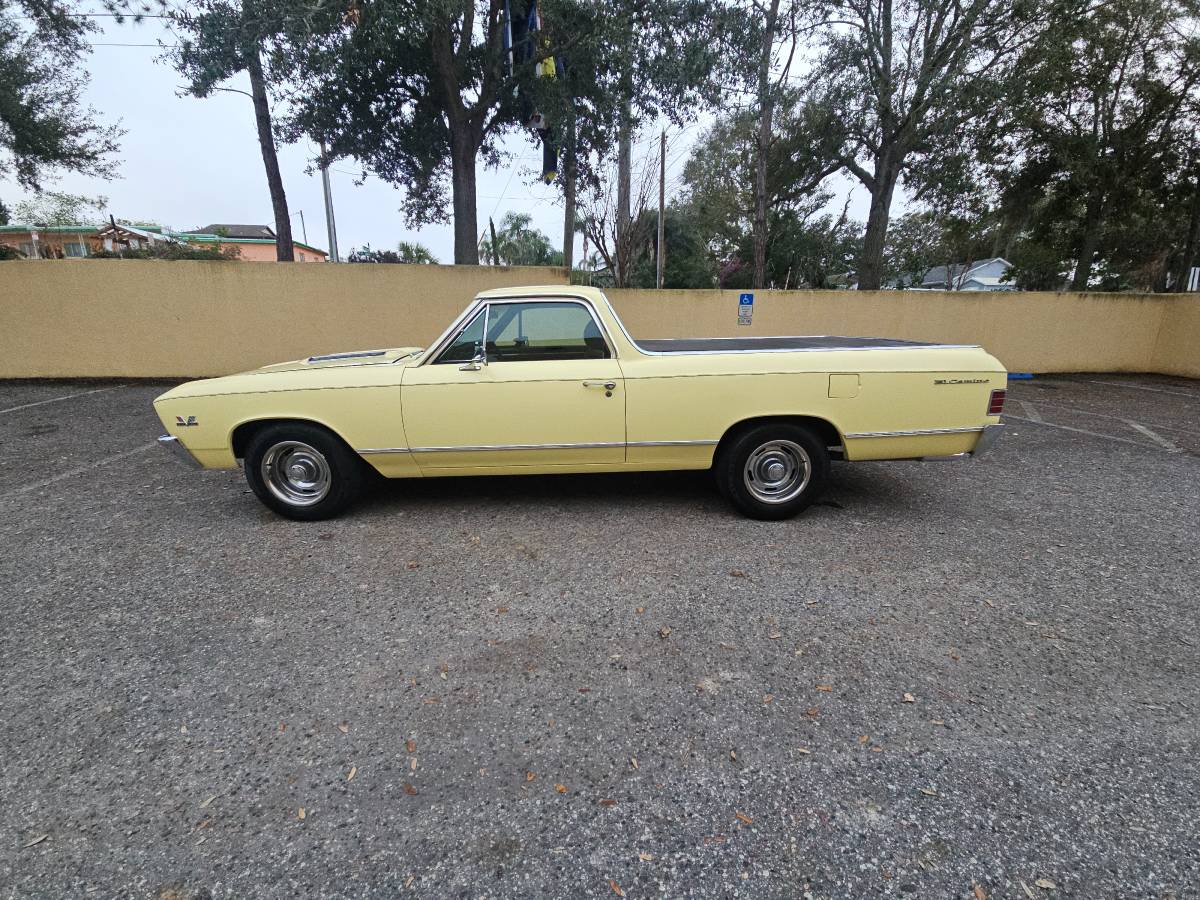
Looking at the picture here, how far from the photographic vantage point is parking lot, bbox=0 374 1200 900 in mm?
1616

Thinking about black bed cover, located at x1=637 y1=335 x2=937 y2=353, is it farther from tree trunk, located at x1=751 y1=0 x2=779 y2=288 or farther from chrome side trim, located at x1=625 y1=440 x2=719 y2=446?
tree trunk, located at x1=751 y1=0 x2=779 y2=288

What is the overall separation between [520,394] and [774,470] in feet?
6.02

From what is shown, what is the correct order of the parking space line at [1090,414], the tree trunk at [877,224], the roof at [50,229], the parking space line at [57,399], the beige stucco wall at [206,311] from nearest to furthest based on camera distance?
the parking space line at [1090,414] → the parking space line at [57,399] → the beige stucco wall at [206,311] → the tree trunk at [877,224] → the roof at [50,229]

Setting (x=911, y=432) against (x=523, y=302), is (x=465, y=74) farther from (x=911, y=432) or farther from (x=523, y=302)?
(x=911, y=432)

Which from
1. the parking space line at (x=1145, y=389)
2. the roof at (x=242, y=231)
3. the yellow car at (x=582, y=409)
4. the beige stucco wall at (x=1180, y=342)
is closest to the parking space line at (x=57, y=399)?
the yellow car at (x=582, y=409)

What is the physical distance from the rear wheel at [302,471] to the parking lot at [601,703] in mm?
176

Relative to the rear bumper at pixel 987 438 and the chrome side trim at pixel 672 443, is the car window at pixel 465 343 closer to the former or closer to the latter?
the chrome side trim at pixel 672 443

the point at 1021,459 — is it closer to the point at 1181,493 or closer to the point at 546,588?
the point at 1181,493

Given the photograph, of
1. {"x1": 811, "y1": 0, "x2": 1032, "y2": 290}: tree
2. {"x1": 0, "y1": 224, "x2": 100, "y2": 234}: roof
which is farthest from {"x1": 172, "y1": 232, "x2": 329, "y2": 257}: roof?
{"x1": 811, "y1": 0, "x2": 1032, "y2": 290}: tree

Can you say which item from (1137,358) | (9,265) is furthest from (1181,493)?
(9,265)

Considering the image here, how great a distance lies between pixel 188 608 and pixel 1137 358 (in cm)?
1727

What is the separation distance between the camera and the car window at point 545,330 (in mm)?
3910

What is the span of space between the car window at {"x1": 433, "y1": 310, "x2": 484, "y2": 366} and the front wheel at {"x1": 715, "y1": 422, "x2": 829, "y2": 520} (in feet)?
6.17

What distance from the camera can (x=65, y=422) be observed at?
7215mm
